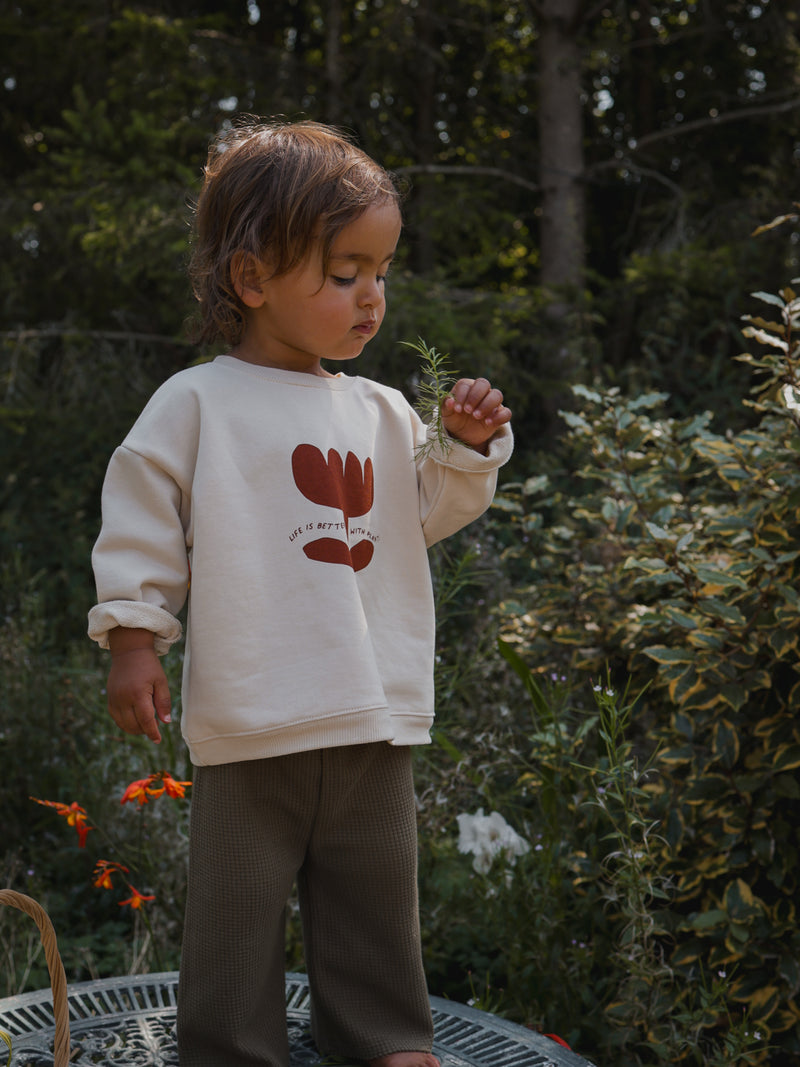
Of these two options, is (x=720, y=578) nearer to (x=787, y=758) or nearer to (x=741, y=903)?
(x=787, y=758)

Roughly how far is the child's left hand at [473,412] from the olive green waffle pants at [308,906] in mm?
519

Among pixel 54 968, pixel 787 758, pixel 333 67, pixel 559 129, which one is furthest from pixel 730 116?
pixel 54 968

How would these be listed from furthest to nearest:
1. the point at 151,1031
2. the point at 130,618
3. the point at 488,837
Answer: the point at 488,837
the point at 151,1031
the point at 130,618

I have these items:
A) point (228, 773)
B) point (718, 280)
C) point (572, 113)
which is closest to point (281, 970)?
point (228, 773)

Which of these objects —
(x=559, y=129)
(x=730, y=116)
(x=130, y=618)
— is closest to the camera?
(x=130, y=618)

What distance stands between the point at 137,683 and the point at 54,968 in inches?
15.6

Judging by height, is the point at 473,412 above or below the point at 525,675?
above

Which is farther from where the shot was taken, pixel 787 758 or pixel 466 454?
pixel 787 758

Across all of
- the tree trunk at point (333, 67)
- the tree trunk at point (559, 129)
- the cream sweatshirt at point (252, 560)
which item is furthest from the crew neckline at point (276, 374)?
the tree trunk at point (333, 67)

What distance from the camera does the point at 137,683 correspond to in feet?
5.30

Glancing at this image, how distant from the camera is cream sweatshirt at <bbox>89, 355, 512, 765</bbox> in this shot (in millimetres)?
1632


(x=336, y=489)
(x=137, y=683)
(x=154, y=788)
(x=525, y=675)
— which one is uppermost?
(x=336, y=489)

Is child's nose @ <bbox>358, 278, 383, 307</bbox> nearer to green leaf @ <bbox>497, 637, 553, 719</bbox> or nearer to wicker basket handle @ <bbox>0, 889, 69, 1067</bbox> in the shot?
green leaf @ <bbox>497, 637, 553, 719</bbox>

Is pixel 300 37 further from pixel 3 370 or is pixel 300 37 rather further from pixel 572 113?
pixel 3 370
